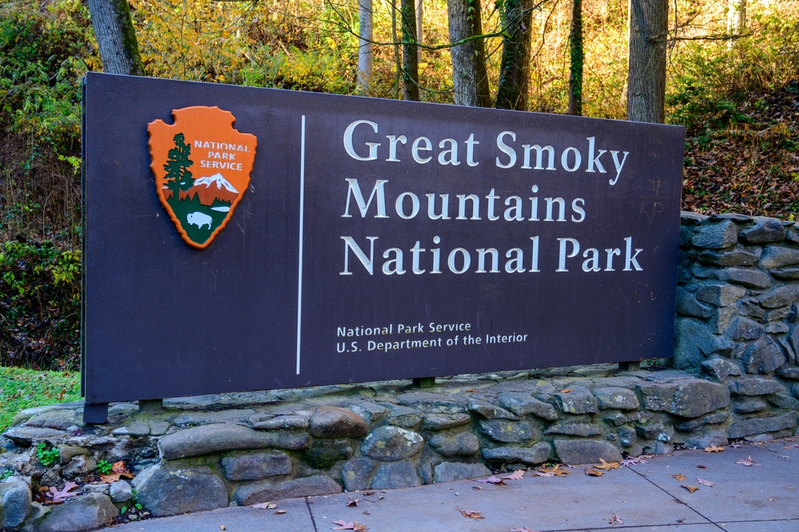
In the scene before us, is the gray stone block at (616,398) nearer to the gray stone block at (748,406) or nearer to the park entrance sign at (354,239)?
the park entrance sign at (354,239)

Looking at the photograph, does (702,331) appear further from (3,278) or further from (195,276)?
(3,278)

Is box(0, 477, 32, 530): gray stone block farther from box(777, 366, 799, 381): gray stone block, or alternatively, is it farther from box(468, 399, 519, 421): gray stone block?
box(777, 366, 799, 381): gray stone block

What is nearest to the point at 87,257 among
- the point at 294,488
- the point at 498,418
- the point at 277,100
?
the point at 277,100

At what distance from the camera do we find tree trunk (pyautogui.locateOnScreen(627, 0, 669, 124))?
6727 millimetres

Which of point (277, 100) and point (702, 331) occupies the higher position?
point (277, 100)

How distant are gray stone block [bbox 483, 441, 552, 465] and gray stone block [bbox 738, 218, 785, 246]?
2.09 meters

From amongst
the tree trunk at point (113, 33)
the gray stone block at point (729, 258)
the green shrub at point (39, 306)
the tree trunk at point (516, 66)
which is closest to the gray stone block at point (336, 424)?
the gray stone block at point (729, 258)

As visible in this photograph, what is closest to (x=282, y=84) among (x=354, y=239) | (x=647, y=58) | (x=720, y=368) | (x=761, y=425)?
(x=647, y=58)

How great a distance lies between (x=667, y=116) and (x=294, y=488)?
40.2 feet

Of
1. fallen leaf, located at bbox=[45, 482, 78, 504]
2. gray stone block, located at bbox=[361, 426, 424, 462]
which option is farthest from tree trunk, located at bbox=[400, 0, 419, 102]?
fallen leaf, located at bbox=[45, 482, 78, 504]

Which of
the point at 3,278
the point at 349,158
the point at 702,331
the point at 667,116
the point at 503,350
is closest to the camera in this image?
the point at 349,158

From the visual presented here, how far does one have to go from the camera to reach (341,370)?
3842 mm

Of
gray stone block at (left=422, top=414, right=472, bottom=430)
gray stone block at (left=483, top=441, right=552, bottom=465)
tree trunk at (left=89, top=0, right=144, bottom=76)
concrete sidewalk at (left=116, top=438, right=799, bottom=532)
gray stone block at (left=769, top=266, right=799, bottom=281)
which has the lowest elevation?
concrete sidewalk at (left=116, top=438, right=799, bottom=532)

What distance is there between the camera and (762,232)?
4.75 metres
